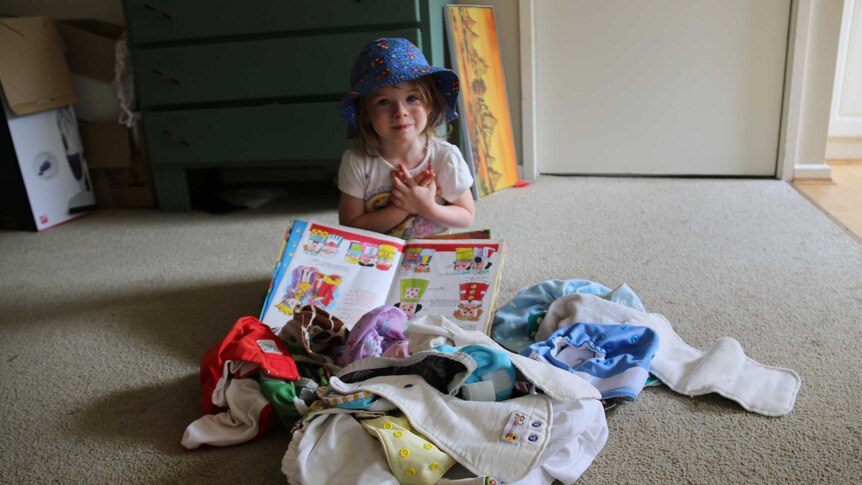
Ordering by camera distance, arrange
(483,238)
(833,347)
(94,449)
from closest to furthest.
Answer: (94,449), (833,347), (483,238)

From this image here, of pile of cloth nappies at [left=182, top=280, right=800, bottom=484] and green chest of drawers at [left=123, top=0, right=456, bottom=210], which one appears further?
green chest of drawers at [left=123, top=0, right=456, bottom=210]

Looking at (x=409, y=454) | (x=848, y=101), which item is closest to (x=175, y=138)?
(x=409, y=454)

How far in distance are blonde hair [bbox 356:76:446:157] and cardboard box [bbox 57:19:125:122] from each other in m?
1.25

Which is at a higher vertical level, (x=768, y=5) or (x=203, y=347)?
(x=768, y=5)

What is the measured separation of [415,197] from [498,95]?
0.98 meters

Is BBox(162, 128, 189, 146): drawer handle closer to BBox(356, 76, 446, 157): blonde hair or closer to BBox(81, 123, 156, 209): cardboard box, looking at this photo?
BBox(81, 123, 156, 209): cardboard box

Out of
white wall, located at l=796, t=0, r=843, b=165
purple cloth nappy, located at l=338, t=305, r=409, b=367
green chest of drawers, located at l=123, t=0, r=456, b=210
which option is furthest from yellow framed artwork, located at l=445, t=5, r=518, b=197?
purple cloth nappy, located at l=338, t=305, r=409, b=367

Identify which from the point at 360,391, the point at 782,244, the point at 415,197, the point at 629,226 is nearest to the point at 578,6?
the point at 629,226

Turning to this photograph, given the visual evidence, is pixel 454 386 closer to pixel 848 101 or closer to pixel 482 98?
pixel 482 98

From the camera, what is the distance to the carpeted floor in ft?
3.03

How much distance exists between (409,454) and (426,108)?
81 centimetres

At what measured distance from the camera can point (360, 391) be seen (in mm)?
915

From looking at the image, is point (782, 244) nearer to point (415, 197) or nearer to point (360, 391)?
point (415, 197)

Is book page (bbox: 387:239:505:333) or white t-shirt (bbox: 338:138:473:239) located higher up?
white t-shirt (bbox: 338:138:473:239)
